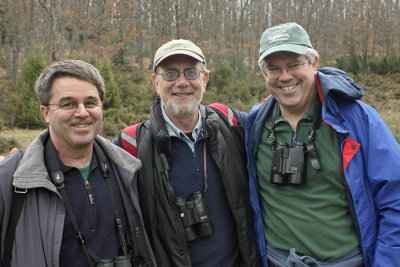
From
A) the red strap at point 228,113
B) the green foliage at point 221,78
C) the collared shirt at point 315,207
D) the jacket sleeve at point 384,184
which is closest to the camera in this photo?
the jacket sleeve at point 384,184

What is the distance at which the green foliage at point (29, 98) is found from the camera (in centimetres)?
1443

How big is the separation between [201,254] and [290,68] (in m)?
1.61

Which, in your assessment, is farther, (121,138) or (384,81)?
(384,81)

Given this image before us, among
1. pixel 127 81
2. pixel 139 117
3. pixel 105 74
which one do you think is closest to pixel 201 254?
pixel 139 117

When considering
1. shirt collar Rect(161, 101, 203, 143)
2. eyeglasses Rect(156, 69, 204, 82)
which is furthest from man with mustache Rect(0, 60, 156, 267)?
eyeglasses Rect(156, 69, 204, 82)

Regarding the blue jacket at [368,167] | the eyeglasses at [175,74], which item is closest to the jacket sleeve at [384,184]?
the blue jacket at [368,167]

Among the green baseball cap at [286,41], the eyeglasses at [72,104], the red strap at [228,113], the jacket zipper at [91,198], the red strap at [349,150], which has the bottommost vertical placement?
the jacket zipper at [91,198]

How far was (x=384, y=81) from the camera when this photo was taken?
87.0 feet

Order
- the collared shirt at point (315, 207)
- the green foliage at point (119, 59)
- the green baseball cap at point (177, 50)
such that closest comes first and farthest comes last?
1. the collared shirt at point (315, 207)
2. the green baseball cap at point (177, 50)
3. the green foliage at point (119, 59)

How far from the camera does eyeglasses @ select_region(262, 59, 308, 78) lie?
2424 millimetres

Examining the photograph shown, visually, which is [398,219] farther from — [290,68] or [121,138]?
[121,138]

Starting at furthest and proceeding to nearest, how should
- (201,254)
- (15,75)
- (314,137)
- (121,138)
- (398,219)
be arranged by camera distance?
1. (15,75)
2. (121,138)
3. (201,254)
4. (314,137)
5. (398,219)

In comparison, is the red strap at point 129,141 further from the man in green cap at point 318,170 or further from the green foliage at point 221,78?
the green foliage at point 221,78

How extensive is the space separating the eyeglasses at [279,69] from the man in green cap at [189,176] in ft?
1.96
